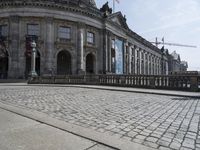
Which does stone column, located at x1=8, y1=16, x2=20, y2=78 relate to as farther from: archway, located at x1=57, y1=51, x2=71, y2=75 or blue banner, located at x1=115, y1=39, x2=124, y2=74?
blue banner, located at x1=115, y1=39, x2=124, y2=74

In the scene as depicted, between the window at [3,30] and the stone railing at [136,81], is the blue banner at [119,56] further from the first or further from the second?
the window at [3,30]

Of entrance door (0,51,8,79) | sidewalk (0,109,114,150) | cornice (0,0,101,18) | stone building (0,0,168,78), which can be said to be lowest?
sidewalk (0,109,114,150)

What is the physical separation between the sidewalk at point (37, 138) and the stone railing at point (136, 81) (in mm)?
13118

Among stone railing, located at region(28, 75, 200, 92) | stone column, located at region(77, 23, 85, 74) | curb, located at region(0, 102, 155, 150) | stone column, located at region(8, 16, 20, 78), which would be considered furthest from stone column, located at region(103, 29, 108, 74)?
curb, located at region(0, 102, 155, 150)

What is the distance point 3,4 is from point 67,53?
1363 centimetres

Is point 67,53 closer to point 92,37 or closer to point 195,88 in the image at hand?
point 92,37

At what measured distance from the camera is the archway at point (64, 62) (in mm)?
39219

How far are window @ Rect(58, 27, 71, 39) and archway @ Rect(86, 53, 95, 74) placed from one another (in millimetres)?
6638

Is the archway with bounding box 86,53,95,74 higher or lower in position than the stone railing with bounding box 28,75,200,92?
higher

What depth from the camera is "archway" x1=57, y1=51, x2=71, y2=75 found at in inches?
1544

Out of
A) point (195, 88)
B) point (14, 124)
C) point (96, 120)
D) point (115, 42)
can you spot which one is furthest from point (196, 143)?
point (115, 42)

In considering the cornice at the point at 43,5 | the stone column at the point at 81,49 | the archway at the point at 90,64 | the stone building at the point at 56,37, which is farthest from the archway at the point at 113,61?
the cornice at the point at 43,5

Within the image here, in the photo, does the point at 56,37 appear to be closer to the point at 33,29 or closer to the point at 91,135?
the point at 33,29

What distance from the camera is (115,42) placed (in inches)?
1890
